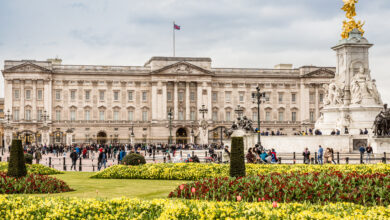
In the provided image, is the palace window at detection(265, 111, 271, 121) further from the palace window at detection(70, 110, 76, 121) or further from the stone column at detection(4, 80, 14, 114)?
the stone column at detection(4, 80, 14, 114)

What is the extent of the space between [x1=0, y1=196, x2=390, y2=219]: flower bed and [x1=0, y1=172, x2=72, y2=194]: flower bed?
3.33 m

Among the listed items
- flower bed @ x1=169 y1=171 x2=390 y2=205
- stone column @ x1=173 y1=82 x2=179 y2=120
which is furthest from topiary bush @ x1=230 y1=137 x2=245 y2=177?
stone column @ x1=173 y1=82 x2=179 y2=120

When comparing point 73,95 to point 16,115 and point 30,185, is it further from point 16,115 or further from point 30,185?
point 30,185

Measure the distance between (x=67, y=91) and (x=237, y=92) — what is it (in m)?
27.7

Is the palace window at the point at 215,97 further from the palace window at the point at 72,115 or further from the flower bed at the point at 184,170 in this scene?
the flower bed at the point at 184,170

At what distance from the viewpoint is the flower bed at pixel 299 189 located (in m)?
10.7

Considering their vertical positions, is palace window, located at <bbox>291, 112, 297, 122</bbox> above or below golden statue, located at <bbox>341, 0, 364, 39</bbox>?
below

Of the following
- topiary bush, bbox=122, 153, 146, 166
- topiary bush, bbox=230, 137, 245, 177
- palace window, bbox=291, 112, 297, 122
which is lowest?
topiary bush, bbox=122, 153, 146, 166

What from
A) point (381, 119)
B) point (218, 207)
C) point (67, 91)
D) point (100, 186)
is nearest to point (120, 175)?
point (100, 186)

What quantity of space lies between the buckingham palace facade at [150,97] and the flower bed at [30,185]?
59994mm

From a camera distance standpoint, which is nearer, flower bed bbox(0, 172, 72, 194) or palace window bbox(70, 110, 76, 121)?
flower bed bbox(0, 172, 72, 194)

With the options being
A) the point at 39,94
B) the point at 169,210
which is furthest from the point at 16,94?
the point at 169,210

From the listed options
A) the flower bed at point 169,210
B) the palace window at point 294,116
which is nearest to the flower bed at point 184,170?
the flower bed at point 169,210

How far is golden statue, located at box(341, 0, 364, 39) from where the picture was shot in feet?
105
